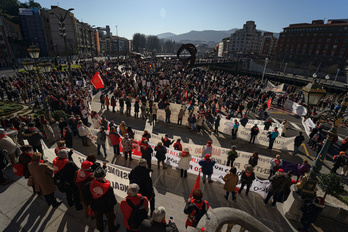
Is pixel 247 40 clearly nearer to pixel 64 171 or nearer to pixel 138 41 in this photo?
pixel 138 41

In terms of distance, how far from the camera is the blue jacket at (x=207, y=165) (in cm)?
708

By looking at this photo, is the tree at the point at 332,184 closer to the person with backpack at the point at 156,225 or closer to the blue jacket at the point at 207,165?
the blue jacket at the point at 207,165

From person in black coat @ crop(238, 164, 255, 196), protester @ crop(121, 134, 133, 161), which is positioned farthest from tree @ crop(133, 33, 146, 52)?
person in black coat @ crop(238, 164, 255, 196)

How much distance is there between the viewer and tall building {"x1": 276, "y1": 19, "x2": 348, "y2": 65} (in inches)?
2859

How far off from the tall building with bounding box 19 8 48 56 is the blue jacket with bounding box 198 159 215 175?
8399cm

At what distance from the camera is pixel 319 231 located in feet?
19.1

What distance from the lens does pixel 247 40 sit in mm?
144500

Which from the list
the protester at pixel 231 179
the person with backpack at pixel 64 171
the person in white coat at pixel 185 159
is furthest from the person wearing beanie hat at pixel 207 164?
the person with backpack at pixel 64 171

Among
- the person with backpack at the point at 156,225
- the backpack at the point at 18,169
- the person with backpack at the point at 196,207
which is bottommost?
the backpack at the point at 18,169

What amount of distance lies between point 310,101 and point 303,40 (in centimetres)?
10493

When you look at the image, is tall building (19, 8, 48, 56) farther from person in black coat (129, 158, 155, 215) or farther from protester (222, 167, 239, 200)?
protester (222, 167, 239, 200)

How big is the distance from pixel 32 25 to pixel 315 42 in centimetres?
11814

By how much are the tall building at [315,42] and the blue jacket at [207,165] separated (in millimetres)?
94073

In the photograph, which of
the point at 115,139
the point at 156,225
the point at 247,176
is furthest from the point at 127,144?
the point at 156,225
